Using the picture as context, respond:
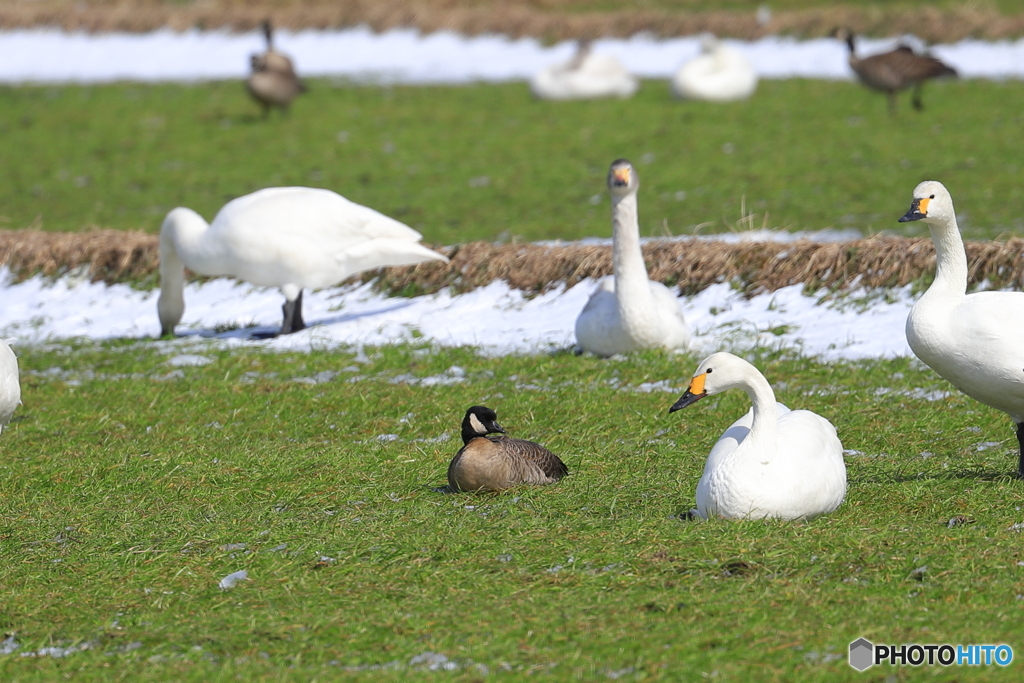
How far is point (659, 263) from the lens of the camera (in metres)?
14.2

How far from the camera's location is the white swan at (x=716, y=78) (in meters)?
26.0

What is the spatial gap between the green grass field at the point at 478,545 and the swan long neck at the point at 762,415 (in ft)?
1.48

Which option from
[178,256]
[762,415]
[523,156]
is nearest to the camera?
[762,415]

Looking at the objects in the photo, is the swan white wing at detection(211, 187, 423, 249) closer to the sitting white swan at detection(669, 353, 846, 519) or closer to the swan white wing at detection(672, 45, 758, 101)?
the sitting white swan at detection(669, 353, 846, 519)

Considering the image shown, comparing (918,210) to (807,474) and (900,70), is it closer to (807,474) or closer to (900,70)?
(807,474)

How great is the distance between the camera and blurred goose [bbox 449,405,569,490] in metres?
7.55

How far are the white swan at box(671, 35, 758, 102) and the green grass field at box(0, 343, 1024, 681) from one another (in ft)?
52.8

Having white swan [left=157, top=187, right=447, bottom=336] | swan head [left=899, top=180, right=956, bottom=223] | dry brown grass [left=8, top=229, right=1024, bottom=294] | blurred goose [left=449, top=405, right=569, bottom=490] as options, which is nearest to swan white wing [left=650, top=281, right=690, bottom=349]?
dry brown grass [left=8, top=229, right=1024, bottom=294]

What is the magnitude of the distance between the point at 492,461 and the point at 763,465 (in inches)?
62.1

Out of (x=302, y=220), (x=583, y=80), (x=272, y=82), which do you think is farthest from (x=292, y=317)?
(x=583, y=80)

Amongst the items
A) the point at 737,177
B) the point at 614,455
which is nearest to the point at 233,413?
the point at 614,455

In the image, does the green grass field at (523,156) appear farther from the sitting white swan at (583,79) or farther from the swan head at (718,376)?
the swan head at (718,376)

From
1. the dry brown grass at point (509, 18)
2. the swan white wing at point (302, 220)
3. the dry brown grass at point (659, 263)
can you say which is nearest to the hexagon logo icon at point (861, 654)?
the dry brown grass at point (659, 263)

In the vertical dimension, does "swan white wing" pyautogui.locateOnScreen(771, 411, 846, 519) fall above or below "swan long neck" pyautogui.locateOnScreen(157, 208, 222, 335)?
above
